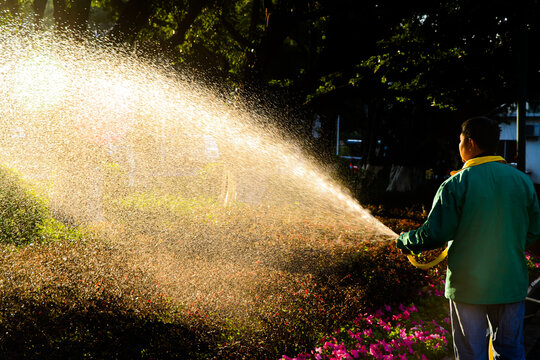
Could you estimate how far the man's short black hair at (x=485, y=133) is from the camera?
2.62 metres

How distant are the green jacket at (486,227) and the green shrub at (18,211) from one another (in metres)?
6.56

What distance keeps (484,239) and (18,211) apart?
7632mm


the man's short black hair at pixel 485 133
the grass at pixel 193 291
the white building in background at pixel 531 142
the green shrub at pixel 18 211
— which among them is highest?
the white building in background at pixel 531 142

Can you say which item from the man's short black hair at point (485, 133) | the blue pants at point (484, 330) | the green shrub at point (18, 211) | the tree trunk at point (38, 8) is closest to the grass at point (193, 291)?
the green shrub at point (18, 211)

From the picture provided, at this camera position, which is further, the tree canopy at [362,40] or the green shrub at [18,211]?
the tree canopy at [362,40]

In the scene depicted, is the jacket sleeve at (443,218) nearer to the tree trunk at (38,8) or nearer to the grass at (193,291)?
the grass at (193,291)

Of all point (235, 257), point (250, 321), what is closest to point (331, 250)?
point (235, 257)

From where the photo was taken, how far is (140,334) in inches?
142

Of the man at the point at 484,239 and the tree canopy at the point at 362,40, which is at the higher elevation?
the tree canopy at the point at 362,40

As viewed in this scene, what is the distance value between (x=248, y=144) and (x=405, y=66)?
4602mm

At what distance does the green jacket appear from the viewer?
8.25ft

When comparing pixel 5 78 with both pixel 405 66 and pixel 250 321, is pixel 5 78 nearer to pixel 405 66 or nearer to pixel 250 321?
pixel 250 321

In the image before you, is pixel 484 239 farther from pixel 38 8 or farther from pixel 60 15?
pixel 38 8

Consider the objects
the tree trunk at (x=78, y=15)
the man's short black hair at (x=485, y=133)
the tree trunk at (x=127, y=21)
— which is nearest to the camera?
the man's short black hair at (x=485, y=133)
